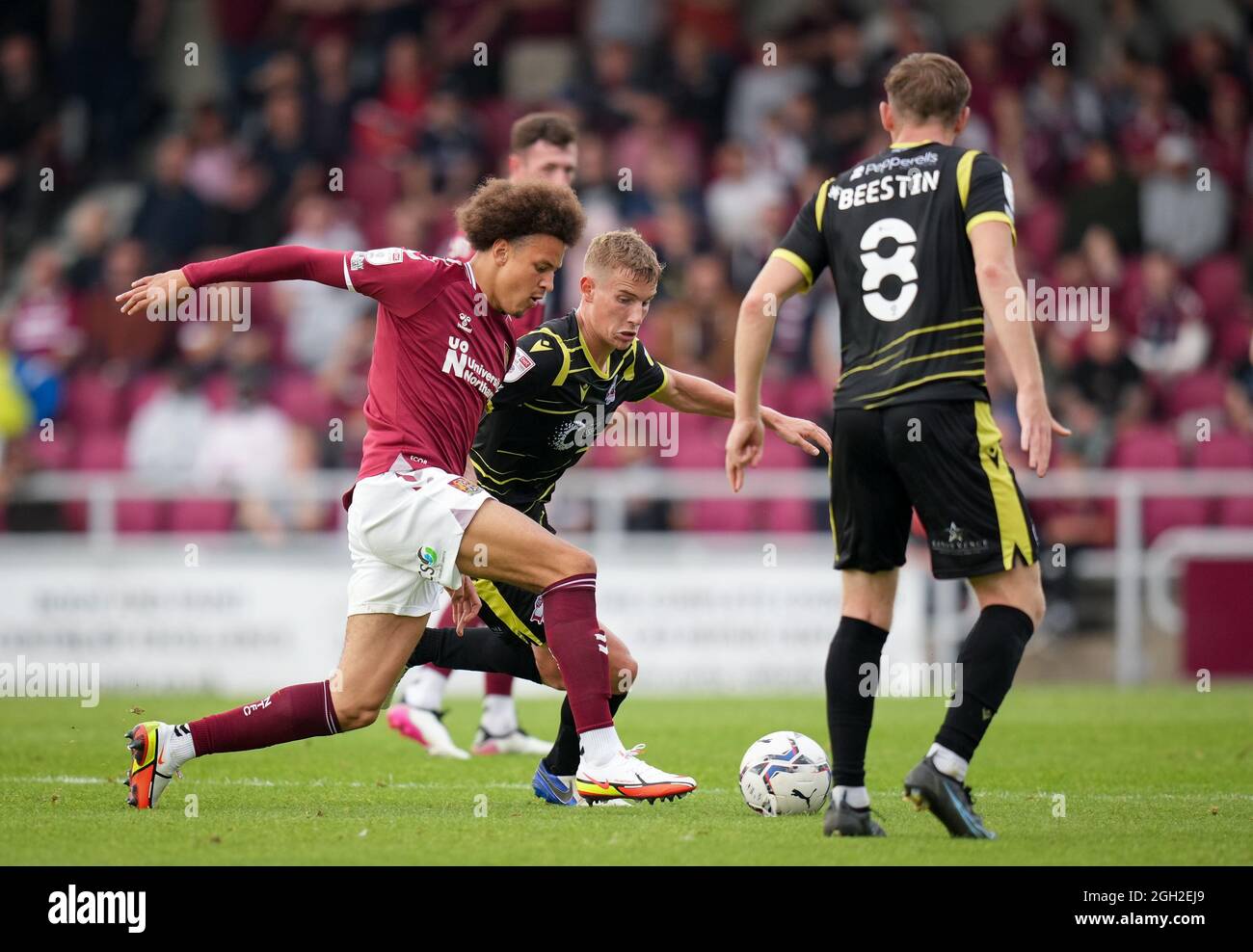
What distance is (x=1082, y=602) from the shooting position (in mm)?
14164

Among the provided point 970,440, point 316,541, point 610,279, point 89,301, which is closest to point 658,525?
point 316,541

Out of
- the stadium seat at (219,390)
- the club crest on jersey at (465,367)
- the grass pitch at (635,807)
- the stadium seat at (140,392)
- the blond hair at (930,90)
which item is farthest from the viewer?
the stadium seat at (140,392)

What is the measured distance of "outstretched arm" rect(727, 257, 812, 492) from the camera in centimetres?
566

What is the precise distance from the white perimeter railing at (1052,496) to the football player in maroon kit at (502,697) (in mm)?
4803

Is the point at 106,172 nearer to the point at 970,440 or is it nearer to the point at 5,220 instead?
the point at 5,220

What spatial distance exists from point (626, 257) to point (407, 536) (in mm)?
1382

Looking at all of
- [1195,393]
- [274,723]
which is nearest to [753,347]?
[274,723]

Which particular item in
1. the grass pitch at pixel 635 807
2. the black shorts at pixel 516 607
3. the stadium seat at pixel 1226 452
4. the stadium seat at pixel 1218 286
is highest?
the stadium seat at pixel 1218 286

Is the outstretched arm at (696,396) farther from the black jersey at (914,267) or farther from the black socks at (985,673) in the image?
the black socks at (985,673)

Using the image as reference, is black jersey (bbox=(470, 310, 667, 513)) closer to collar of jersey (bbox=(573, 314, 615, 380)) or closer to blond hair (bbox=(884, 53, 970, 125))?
collar of jersey (bbox=(573, 314, 615, 380))

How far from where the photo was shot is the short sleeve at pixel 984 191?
550 cm

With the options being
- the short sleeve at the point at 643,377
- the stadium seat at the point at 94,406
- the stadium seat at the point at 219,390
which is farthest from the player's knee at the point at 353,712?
the stadium seat at the point at 94,406
